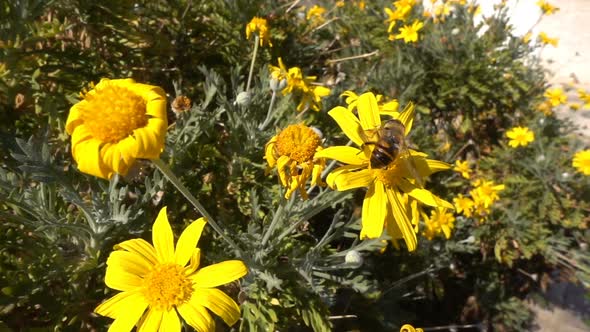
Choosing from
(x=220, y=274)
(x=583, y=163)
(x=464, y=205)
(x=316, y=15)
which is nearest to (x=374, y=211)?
(x=220, y=274)

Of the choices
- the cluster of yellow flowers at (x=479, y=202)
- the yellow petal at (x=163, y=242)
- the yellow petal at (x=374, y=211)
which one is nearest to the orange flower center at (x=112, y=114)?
the yellow petal at (x=163, y=242)

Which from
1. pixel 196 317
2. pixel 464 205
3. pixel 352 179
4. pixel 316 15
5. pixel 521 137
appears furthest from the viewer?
pixel 316 15

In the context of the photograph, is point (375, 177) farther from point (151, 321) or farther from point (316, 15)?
point (316, 15)

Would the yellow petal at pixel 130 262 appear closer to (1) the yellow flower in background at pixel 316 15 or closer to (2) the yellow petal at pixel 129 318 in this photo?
(2) the yellow petal at pixel 129 318

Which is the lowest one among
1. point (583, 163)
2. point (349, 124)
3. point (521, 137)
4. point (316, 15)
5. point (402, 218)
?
point (402, 218)

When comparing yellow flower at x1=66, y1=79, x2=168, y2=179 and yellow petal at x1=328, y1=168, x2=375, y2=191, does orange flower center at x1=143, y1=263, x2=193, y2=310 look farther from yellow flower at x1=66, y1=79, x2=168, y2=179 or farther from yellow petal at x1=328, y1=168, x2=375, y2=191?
yellow petal at x1=328, y1=168, x2=375, y2=191

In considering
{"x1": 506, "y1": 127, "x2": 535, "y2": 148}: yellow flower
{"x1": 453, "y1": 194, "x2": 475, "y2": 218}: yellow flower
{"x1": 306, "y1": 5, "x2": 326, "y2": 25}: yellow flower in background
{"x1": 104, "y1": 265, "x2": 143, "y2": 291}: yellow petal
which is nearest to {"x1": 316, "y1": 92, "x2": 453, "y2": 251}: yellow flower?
{"x1": 104, "y1": 265, "x2": 143, "y2": 291}: yellow petal

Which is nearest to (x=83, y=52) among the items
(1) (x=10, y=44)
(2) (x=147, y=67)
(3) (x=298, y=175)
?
(1) (x=10, y=44)
